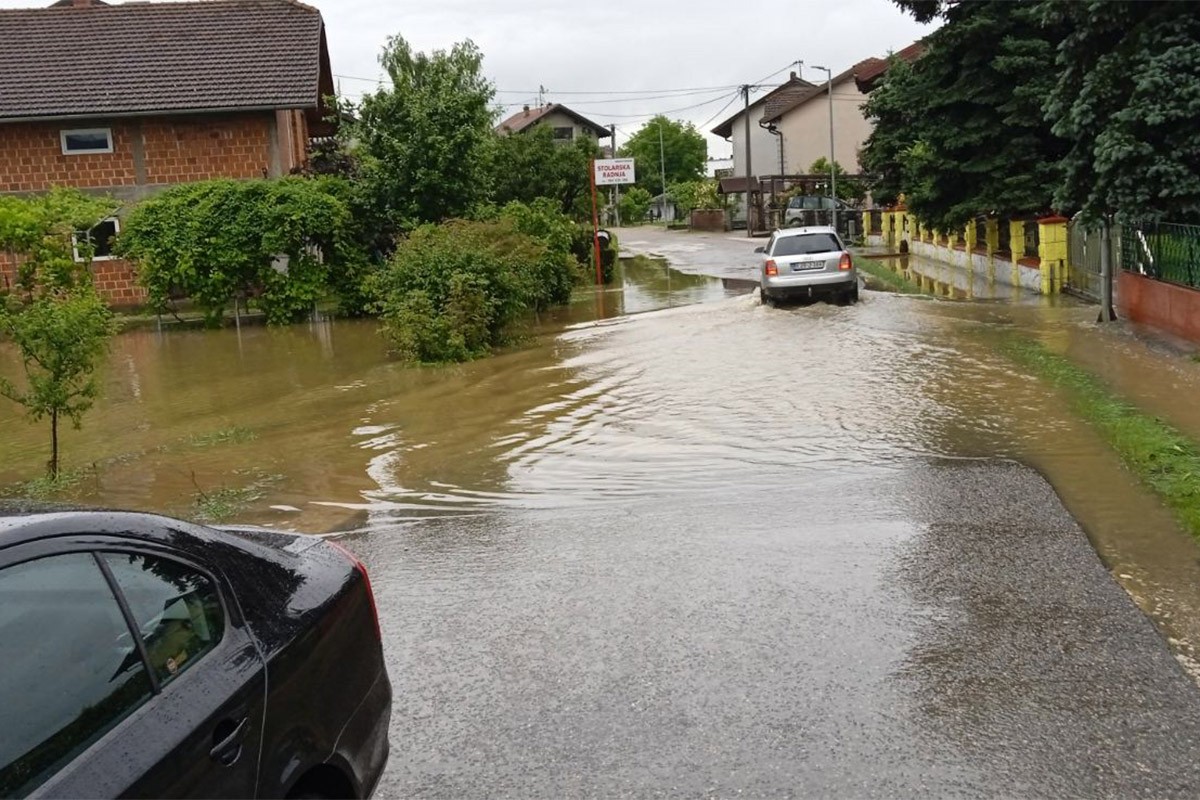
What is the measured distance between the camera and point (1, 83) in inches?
1159

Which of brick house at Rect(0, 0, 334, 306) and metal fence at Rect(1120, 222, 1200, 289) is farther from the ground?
brick house at Rect(0, 0, 334, 306)

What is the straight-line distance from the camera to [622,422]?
11836mm

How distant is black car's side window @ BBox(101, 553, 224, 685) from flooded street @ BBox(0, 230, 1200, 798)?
62.5 inches

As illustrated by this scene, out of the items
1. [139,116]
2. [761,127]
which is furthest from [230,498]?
[761,127]

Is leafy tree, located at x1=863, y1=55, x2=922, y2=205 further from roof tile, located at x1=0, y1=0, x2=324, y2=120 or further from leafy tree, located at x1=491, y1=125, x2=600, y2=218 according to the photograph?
roof tile, located at x1=0, y1=0, x2=324, y2=120

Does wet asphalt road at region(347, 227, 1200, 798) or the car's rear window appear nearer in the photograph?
wet asphalt road at region(347, 227, 1200, 798)

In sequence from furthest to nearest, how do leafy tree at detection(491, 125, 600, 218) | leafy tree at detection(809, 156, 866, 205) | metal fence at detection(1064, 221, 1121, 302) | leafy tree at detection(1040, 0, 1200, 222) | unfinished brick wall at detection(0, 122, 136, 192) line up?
leafy tree at detection(809, 156, 866, 205) < leafy tree at detection(491, 125, 600, 218) < unfinished brick wall at detection(0, 122, 136, 192) < metal fence at detection(1064, 221, 1121, 302) < leafy tree at detection(1040, 0, 1200, 222)

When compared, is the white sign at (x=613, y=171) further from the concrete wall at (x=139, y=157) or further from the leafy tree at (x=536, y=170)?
the concrete wall at (x=139, y=157)

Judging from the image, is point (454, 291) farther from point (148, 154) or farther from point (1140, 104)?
point (148, 154)

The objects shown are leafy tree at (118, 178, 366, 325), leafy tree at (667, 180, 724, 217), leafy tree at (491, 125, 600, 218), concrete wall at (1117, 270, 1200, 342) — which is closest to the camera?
concrete wall at (1117, 270, 1200, 342)

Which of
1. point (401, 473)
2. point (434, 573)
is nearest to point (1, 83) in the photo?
point (401, 473)

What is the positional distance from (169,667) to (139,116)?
29.4m

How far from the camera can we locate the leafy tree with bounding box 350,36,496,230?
81.6 ft

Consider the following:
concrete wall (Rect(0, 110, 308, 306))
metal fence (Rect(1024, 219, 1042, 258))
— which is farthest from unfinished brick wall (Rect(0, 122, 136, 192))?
metal fence (Rect(1024, 219, 1042, 258))
